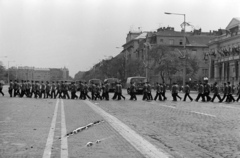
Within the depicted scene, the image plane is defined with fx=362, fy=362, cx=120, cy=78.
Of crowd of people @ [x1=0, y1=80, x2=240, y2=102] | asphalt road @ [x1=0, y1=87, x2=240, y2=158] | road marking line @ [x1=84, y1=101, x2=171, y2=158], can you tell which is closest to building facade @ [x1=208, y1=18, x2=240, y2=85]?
crowd of people @ [x1=0, y1=80, x2=240, y2=102]

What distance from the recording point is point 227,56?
6881 centimetres

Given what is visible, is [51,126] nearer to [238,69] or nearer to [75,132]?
[75,132]

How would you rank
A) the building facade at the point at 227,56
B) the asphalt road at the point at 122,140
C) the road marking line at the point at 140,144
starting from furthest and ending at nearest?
the building facade at the point at 227,56
the asphalt road at the point at 122,140
the road marking line at the point at 140,144

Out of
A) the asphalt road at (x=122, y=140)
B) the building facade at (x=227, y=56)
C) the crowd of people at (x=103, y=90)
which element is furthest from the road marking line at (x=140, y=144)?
the building facade at (x=227, y=56)

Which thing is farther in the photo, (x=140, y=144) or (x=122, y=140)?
(x=122, y=140)

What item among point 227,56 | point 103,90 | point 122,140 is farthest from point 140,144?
point 227,56

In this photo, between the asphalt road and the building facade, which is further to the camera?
the building facade

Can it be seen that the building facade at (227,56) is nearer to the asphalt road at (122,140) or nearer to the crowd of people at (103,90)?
the crowd of people at (103,90)

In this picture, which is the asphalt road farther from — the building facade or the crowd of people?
the building facade

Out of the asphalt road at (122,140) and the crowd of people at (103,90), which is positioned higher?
the crowd of people at (103,90)

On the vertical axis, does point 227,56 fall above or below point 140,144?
above

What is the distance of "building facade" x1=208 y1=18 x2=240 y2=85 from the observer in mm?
63969

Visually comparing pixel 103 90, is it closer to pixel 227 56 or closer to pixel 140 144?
pixel 140 144

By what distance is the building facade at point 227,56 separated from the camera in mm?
63969
